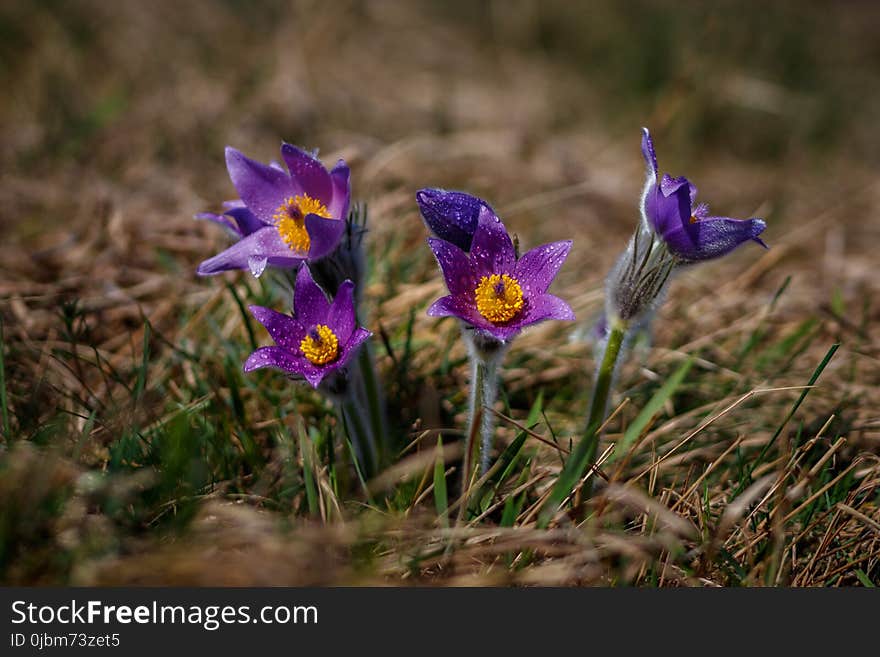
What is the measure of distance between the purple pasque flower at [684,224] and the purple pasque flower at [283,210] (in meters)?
0.76

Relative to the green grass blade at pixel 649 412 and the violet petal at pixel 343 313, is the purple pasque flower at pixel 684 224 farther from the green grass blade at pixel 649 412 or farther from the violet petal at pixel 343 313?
the violet petal at pixel 343 313

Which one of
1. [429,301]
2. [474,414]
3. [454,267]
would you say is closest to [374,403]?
[474,414]

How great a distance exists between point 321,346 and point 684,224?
937mm

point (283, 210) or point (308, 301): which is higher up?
point (283, 210)

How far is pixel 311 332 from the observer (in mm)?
1826

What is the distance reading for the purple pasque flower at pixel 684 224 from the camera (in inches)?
67.2

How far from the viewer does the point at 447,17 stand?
704 cm

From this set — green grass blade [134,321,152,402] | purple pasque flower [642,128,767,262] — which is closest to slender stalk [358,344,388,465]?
green grass blade [134,321,152,402]

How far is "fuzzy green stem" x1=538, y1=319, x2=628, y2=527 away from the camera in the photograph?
5.79 feet

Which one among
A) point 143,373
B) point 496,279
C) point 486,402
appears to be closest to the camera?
point 496,279

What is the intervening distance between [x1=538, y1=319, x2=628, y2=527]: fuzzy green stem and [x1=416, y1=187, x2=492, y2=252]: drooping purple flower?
46 centimetres

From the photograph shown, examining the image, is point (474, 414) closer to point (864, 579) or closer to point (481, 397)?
point (481, 397)

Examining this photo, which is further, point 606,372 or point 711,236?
point 606,372

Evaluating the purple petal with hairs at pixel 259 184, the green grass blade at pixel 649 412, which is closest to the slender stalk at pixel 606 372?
the green grass blade at pixel 649 412
